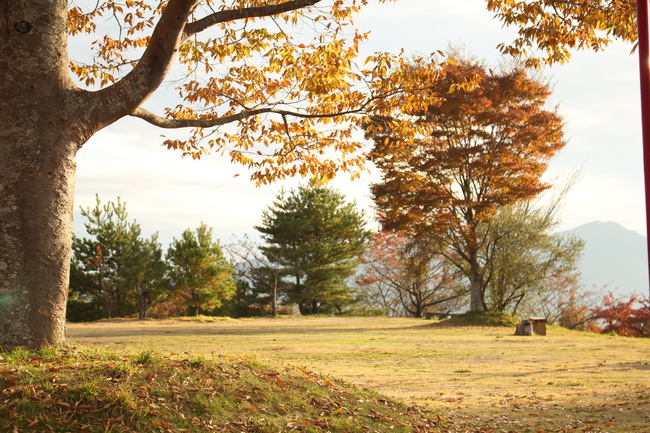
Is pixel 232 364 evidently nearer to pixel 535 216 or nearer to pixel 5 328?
pixel 5 328

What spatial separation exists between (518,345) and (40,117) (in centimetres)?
1142

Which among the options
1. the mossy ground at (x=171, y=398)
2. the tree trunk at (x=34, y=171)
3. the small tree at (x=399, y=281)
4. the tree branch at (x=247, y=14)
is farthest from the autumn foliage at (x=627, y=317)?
the tree trunk at (x=34, y=171)

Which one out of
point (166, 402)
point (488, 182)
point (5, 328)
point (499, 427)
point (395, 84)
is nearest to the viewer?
point (166, 402)

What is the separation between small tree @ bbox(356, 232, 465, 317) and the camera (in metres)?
28.3

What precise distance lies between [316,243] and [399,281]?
16.6 ft

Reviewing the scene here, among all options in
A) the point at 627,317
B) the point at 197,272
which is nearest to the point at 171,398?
the point at 197,272

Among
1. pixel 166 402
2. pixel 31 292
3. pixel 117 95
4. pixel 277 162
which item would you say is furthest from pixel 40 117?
pixel 277 162

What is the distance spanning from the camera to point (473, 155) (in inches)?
741

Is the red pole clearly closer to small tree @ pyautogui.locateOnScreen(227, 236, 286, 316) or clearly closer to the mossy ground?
the mossy ground

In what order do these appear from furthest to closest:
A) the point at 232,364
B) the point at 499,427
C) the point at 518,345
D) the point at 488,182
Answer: the point at 488,182
the point at 518,345
the point at 499,427
the point at 232,364

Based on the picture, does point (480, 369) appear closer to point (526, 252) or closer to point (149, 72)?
point (149, 72)

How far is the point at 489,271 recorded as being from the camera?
23.3 m

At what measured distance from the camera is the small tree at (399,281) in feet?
93.0

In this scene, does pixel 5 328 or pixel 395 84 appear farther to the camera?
pixel 395 84
